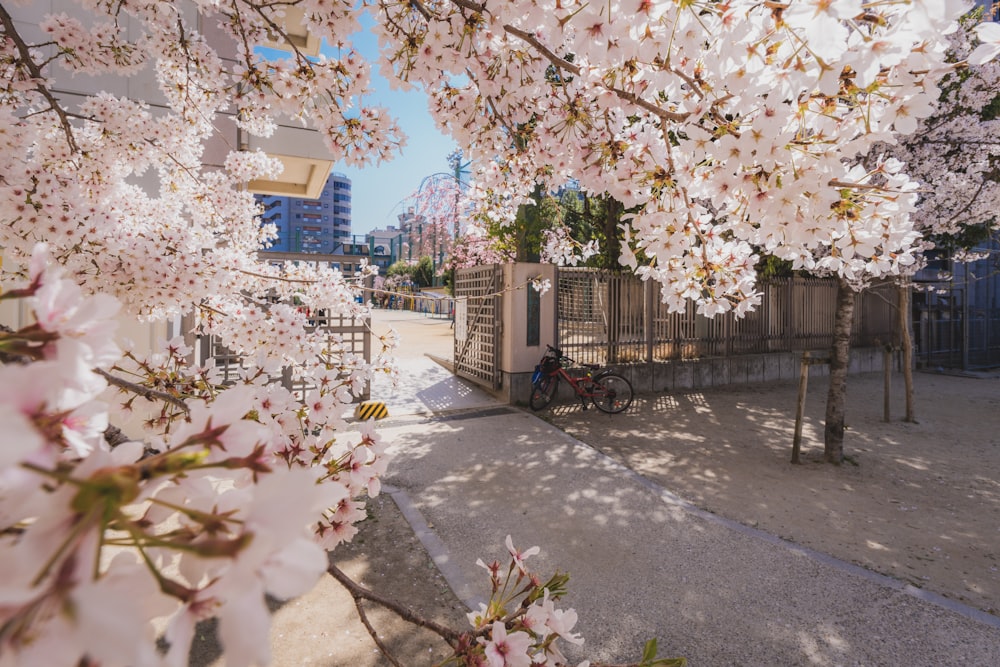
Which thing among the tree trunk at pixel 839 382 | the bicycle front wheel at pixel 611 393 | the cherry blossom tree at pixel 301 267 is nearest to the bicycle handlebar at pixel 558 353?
the bicycle front wheel at pixel 611 393

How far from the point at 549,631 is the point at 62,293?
124 cm

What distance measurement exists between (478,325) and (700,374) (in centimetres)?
488

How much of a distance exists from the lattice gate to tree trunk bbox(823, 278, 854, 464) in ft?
15.8

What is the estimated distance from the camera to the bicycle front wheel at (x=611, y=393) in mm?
7832

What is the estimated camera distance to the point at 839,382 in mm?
5738

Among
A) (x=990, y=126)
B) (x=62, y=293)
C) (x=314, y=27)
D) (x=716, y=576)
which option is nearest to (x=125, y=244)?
(x=314, y=27)

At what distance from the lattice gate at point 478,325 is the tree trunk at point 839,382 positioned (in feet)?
15.8

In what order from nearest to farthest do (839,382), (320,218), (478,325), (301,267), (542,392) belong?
(301,267), (839,382), (542,392), (478,325), (320,218)

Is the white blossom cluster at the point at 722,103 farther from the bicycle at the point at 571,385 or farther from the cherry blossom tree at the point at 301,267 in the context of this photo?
the bicycle at the point at 571,385

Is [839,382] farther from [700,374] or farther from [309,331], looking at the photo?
[309,331]

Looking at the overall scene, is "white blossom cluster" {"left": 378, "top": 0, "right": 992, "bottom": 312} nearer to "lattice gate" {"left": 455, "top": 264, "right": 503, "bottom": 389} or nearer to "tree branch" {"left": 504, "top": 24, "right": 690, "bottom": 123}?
"tree branch" {"left": 504, "top": 24, "right": 690, "bottom": 123}

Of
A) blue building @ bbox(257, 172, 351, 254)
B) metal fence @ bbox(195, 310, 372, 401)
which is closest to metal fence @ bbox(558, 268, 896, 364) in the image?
metal fence @ bbox(195, 310, 372, 401)

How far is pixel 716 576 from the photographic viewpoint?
10.7 ft

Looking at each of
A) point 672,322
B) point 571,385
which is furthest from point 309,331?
point 672,322
